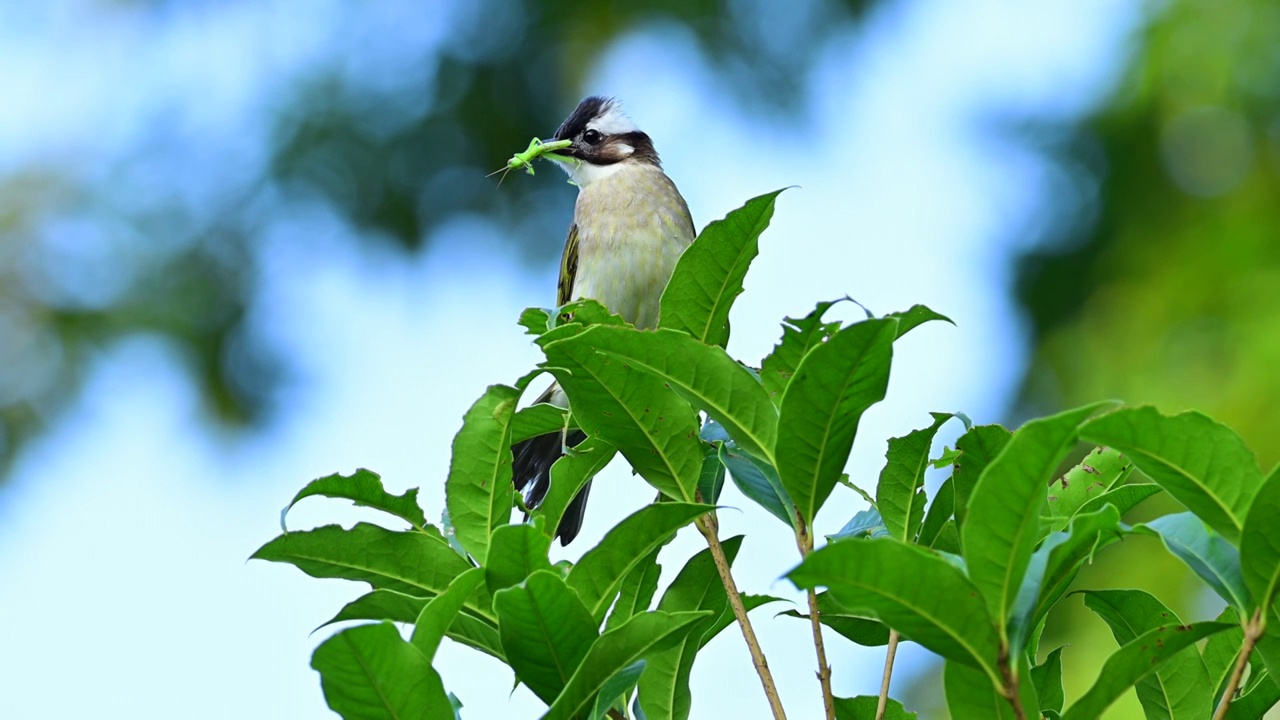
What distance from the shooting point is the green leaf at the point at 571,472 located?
1.23 metres

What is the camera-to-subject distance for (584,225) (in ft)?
11.2

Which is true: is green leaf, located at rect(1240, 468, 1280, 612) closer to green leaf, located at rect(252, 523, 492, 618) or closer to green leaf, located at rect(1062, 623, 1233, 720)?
green leaf, located at rect(1062, 623, 1233, 720)

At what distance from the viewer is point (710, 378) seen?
1.06 m

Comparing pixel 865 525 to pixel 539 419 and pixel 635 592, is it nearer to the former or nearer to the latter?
pixel 635 592

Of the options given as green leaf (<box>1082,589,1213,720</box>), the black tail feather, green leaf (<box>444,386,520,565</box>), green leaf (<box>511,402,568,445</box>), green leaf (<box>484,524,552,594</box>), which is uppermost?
the black tail feather

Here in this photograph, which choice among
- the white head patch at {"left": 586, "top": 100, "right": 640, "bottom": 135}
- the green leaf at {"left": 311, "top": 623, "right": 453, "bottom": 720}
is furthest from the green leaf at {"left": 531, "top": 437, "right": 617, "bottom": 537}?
the white head patch at {"left": 586, "top": 100, "right": 640, "bottom": 135}

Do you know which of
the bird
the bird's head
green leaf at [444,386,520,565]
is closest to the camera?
green leaf at [444,386,520,565]

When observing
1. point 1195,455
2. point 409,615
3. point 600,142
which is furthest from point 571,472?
point 600,142

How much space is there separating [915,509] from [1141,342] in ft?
17.6

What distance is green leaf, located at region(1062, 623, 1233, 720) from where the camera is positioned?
3.01 feet

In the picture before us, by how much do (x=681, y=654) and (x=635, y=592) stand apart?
0.27ft

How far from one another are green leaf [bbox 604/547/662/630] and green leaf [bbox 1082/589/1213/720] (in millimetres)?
392

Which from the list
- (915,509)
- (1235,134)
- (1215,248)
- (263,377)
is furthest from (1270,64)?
(915,509)

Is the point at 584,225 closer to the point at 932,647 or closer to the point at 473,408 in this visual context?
the point at 473,408
